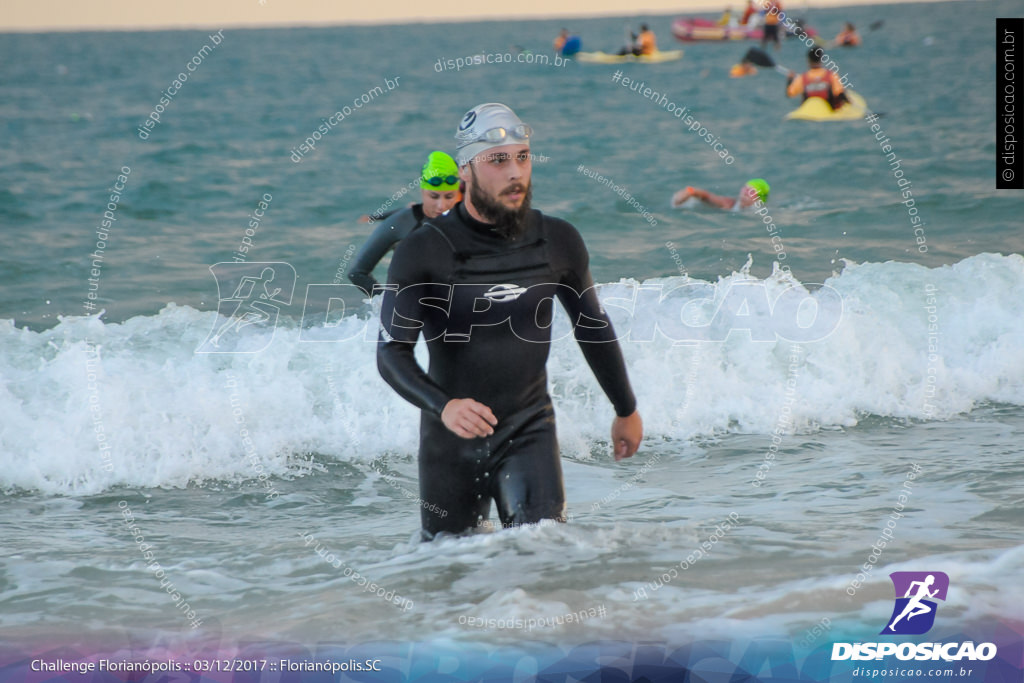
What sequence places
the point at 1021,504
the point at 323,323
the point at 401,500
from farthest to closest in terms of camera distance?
the point at 323,323, the point at 401,500, the point at 1021,504

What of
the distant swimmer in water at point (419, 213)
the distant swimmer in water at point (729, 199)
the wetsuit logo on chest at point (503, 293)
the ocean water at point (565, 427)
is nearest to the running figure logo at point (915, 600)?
the ocean water at point (565, 427)

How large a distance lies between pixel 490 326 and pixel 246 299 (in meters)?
7.02

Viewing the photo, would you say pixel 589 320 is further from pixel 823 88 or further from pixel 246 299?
pixel 823 88

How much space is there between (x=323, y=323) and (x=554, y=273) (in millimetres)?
5670

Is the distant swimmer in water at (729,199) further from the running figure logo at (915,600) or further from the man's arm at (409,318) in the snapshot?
the man's arm at (409,318)

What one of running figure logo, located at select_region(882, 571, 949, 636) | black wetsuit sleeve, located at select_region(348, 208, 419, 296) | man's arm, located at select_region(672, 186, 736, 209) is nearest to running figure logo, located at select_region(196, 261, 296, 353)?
black wetsuit sleeve, located at select_region(348, 208, 419, 296)

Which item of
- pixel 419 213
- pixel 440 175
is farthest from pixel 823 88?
pixel 440 175

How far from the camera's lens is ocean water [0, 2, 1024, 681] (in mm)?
3668

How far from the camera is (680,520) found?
498 cm

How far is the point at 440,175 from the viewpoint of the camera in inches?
244

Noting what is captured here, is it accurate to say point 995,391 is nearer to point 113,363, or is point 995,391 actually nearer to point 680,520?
point 680,520

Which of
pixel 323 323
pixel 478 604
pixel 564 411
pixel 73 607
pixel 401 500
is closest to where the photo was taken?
pixel 478 604

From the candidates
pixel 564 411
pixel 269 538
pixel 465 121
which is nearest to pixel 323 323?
pixel 564 411

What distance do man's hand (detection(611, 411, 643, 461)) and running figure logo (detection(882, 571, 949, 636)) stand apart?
3.48 feet
